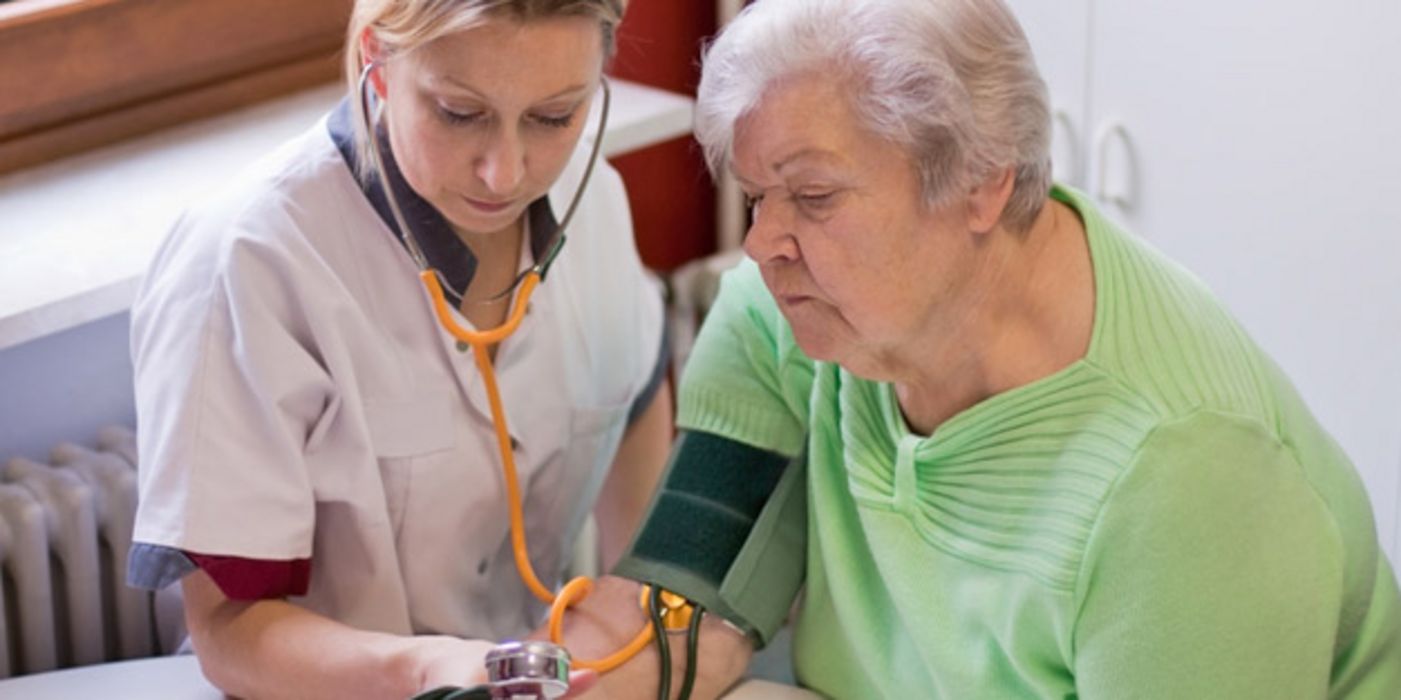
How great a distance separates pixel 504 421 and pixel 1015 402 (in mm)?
508

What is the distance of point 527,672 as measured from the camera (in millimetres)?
Result: 1522

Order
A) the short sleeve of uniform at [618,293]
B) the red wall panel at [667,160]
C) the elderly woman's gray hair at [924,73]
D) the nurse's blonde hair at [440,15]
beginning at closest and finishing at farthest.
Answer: the elderly woman's gray hair at [924,73] → the nurse's blonde hair at [440,15] → the short sleeve of uniform at [618,293] → the red wall panel at [667,160]

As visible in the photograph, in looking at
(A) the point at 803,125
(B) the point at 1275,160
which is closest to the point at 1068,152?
(B) the point at 1275,160

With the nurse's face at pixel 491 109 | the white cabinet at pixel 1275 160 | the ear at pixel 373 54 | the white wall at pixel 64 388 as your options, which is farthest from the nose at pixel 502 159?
the white cabinet at pixel 1275 160

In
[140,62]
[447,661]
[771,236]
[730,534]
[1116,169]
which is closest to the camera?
[771,236]

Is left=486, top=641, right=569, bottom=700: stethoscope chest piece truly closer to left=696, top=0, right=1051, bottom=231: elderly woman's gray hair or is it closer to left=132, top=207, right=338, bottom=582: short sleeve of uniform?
left=132, top=207, right=338, bottom=582: short sleeve of uniform

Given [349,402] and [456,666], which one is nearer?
[456,666]

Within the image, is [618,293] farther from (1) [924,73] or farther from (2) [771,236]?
(1) [924,73]

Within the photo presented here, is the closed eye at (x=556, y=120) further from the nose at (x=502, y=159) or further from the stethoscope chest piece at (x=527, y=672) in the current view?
the stethoscope chest piece at (x=527, y=672)

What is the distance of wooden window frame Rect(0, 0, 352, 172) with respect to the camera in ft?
7.09

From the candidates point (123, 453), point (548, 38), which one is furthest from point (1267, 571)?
point (123, 453)

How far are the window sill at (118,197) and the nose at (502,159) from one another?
429mm

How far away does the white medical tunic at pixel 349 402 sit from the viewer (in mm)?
1712

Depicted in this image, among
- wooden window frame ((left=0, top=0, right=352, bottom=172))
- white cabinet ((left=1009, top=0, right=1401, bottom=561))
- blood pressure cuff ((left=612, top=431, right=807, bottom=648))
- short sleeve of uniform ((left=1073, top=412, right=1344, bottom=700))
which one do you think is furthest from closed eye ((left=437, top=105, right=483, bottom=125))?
white cabinet ((left=1009, top=0, right=1401, bottom=561))
